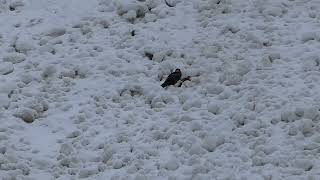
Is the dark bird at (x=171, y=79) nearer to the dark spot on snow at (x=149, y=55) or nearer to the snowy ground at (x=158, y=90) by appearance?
the snowy ground at (x=158, y=90)

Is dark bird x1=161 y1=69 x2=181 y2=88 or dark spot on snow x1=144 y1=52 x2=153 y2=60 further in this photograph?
dark spot on snow x1=144 y1=52 x2=153 y2=60

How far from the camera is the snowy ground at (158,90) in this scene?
6.79m

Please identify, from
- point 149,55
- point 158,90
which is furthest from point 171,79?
point 149,55

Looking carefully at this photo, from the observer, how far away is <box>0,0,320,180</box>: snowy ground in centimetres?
679

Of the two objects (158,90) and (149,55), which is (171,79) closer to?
(158,90)

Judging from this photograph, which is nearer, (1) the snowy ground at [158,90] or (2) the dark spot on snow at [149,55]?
(1) the snowy ground at [158,90]

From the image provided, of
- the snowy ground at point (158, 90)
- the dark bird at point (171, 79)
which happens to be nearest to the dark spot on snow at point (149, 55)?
the snowy ground at point (158, 90)

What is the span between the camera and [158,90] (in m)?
8.03

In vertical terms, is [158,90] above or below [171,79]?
below

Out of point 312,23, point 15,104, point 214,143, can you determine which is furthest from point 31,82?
point 312,23

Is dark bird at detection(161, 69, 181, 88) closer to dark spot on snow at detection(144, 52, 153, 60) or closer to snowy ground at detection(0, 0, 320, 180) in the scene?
snowy ground at detection(0, 0, 320, 180)

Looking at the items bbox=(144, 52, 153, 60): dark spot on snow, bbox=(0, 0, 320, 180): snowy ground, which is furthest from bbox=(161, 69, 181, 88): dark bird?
bbox=(144, 52, 153, 60): dark spot on snow

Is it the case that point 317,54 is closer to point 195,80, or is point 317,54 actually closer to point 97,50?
point 195,80

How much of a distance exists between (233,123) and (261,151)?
0.67 m
